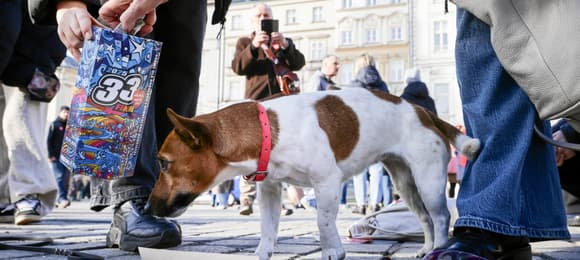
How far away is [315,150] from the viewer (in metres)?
2.12

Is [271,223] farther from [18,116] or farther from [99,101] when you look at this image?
[18,116]

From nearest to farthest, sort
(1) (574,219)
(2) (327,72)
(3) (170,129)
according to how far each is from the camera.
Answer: (3) (170,129)
(1) (574,219)
(2) (327,72)

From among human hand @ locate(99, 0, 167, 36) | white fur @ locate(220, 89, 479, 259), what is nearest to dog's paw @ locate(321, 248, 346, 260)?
white fur @ locate(220, 89, 479, 259)

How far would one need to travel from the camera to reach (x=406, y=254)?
246cm

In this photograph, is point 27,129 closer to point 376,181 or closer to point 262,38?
point 262,38

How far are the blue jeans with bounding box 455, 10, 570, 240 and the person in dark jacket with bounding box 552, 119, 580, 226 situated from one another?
1.28 meters

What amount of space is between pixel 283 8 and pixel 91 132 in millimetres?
33950

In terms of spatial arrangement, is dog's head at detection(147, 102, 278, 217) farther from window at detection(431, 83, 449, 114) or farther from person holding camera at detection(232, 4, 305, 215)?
window at detection(431, 83, 449, 114)

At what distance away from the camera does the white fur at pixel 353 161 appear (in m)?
2.11

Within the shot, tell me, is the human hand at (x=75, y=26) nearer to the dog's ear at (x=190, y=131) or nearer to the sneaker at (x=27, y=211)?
the dog's ear at (x=190, y=131)

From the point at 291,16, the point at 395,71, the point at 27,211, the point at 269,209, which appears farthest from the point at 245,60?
the point at 291,16

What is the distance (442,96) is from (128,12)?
2746 centimetres

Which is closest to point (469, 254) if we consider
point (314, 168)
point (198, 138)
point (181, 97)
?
point (314, 168)

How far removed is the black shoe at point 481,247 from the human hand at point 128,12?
48.1 inches
